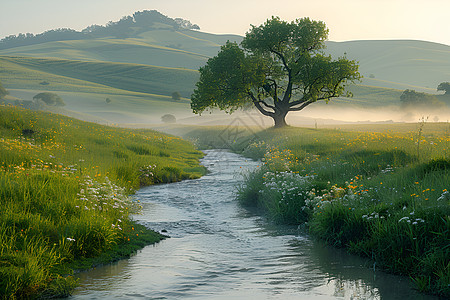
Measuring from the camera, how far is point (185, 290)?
7.72 meters

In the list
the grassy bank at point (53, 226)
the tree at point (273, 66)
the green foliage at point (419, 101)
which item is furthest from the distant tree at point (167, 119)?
the grassy bank at point (53, 226)

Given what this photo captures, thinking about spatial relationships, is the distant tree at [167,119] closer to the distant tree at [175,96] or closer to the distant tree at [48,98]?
the distant tree at [175,96]

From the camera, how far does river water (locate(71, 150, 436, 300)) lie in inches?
300

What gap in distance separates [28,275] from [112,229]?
279 cm

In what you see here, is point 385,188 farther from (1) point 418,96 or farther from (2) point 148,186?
(1) point 418,96

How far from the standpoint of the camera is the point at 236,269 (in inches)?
347

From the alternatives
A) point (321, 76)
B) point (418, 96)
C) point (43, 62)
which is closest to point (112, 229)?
point (321, 76)

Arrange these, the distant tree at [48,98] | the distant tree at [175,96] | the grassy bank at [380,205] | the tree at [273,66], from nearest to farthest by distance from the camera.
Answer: the grassy bank at [380,205]
the tree at [273,66]
the distant tree at [48,98]
the distant tree at [175,96]

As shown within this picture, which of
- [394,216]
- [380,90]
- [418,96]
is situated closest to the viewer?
[394,216]

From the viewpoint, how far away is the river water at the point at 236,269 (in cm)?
762

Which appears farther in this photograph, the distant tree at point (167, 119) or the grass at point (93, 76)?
the grass at point (93, 76)

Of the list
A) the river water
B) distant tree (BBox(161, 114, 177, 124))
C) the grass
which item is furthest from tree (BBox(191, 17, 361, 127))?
the grass

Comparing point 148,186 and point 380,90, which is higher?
point 380,90

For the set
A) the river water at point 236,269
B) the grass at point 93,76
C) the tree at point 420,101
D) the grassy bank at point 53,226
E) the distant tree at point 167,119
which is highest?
the grass at point 93,76
